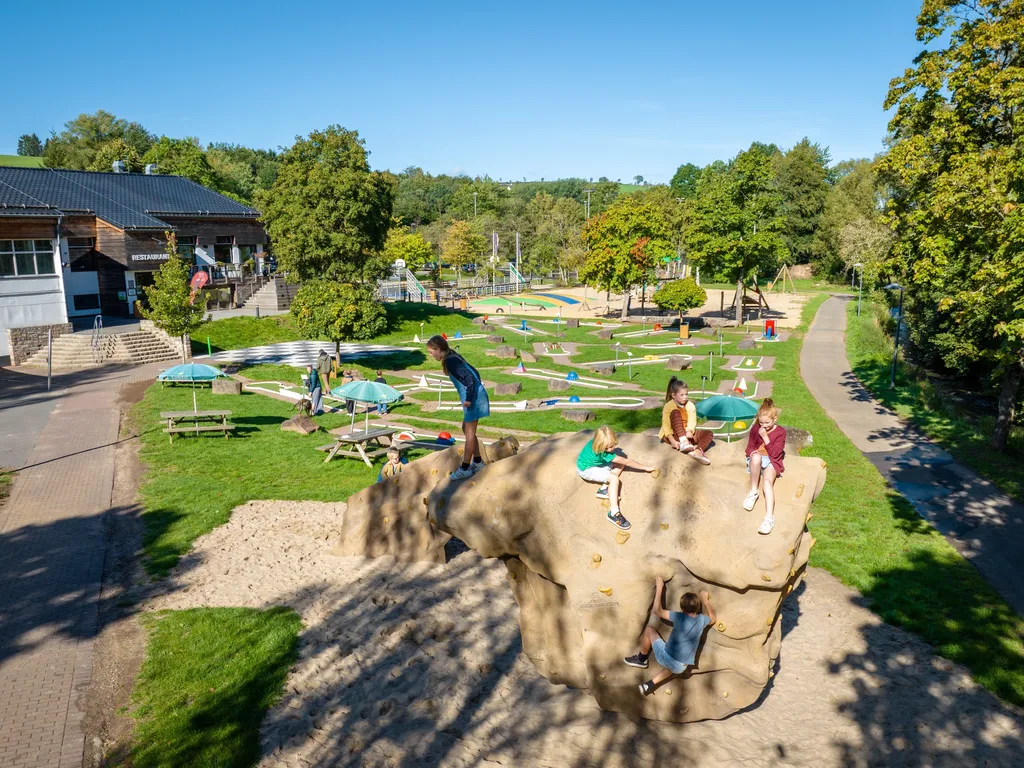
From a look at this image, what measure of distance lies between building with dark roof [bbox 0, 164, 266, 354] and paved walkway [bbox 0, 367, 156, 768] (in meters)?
16.0

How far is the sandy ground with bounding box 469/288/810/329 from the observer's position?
179ft

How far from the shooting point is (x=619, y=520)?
937 cm

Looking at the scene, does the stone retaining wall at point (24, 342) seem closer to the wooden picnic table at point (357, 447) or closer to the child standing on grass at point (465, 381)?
the wooden picnic table at point (357, 447)

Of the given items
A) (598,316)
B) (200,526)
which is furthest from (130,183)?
(200,526)

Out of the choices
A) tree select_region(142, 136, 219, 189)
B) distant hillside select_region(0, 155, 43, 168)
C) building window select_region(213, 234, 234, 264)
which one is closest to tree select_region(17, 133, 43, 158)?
distant hillside select_region(0, 155, 43, 168)

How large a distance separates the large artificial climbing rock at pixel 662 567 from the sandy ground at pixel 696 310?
4206 cm

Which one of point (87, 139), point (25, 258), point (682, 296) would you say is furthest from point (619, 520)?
point (87, 139)

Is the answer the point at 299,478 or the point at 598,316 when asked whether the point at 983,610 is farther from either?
the point at 598,316

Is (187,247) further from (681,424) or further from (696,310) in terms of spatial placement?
(681,424)

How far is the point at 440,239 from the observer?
84.4 meters

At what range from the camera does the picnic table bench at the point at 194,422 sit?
20344mm

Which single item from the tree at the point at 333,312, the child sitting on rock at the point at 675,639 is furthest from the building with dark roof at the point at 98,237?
the child sitting on rock at the point at 675,639

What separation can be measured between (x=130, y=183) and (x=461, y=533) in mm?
49351

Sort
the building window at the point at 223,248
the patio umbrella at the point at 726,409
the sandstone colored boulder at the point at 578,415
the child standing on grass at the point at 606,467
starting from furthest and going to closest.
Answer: the building window at the point at 223,248 → the sandstone colored boulder at the point at 578,415 → the patio umbrella at the point at 726,409 → the child standing on grass at the point at 606,467
